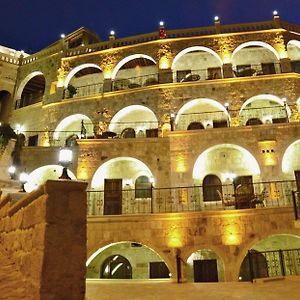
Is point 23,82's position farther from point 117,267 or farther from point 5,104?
point 117,267

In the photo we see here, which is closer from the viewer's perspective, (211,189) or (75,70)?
(211,189)

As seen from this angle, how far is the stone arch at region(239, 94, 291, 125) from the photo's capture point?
66.6 ft

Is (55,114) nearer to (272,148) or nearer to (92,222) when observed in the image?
(92,222)

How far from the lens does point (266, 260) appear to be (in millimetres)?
15461

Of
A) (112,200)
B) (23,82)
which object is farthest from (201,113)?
(23,82)

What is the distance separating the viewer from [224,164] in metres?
18.0

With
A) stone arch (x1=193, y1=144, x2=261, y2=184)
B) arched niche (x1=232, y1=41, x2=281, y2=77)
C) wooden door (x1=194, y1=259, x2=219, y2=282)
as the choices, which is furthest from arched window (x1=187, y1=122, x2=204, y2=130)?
wooden door (x1=194, y1=259, x2=219, y2=282)

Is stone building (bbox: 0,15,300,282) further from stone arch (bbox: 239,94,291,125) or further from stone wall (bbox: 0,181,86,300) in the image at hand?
stone wall (bbox: 0,181,86,300)

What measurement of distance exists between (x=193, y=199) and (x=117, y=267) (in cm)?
548

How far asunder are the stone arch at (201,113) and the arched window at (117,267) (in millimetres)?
8786

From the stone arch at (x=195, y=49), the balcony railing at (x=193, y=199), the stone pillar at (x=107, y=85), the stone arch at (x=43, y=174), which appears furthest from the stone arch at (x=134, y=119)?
the balcony railing at (x=193, y=199)

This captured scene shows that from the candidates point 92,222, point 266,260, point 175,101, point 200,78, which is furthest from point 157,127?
point 266,260

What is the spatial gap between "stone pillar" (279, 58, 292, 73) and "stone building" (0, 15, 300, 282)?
10 cm

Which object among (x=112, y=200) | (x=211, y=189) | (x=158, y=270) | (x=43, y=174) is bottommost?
(x=158, y=270)
